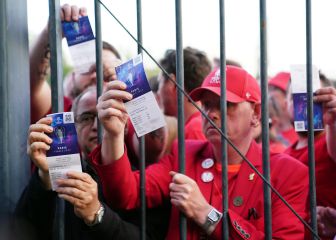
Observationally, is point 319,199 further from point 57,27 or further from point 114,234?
point 57,27

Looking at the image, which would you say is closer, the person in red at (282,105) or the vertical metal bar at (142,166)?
the vertical metal bar at (142,166)

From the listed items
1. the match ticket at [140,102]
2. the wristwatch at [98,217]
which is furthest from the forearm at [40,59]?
the wristwatch at [98,217]

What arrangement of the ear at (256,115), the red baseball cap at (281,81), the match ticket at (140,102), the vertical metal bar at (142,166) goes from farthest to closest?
the red baseball cap at (281,81), the ear at (256,115), the vertical metal bar at (142,166), the match ticket at (140,102)

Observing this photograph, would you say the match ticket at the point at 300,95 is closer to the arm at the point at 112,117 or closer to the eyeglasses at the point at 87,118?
the arm at the point at 112,117

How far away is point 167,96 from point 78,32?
1.59m

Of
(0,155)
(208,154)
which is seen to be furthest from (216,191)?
(0,155)

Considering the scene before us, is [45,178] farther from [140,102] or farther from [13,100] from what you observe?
[140,102]

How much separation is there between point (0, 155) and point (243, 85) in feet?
3.60

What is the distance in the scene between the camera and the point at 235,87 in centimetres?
301

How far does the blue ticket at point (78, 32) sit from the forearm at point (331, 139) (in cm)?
97

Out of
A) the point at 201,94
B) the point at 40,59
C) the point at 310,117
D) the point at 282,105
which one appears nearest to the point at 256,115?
the point at 201,94

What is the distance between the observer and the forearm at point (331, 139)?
2.71 m

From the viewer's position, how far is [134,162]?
3328 millimetres

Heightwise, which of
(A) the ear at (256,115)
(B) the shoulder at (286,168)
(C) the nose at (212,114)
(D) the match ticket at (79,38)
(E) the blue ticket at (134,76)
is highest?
(D) the match ticket at (79,38)
